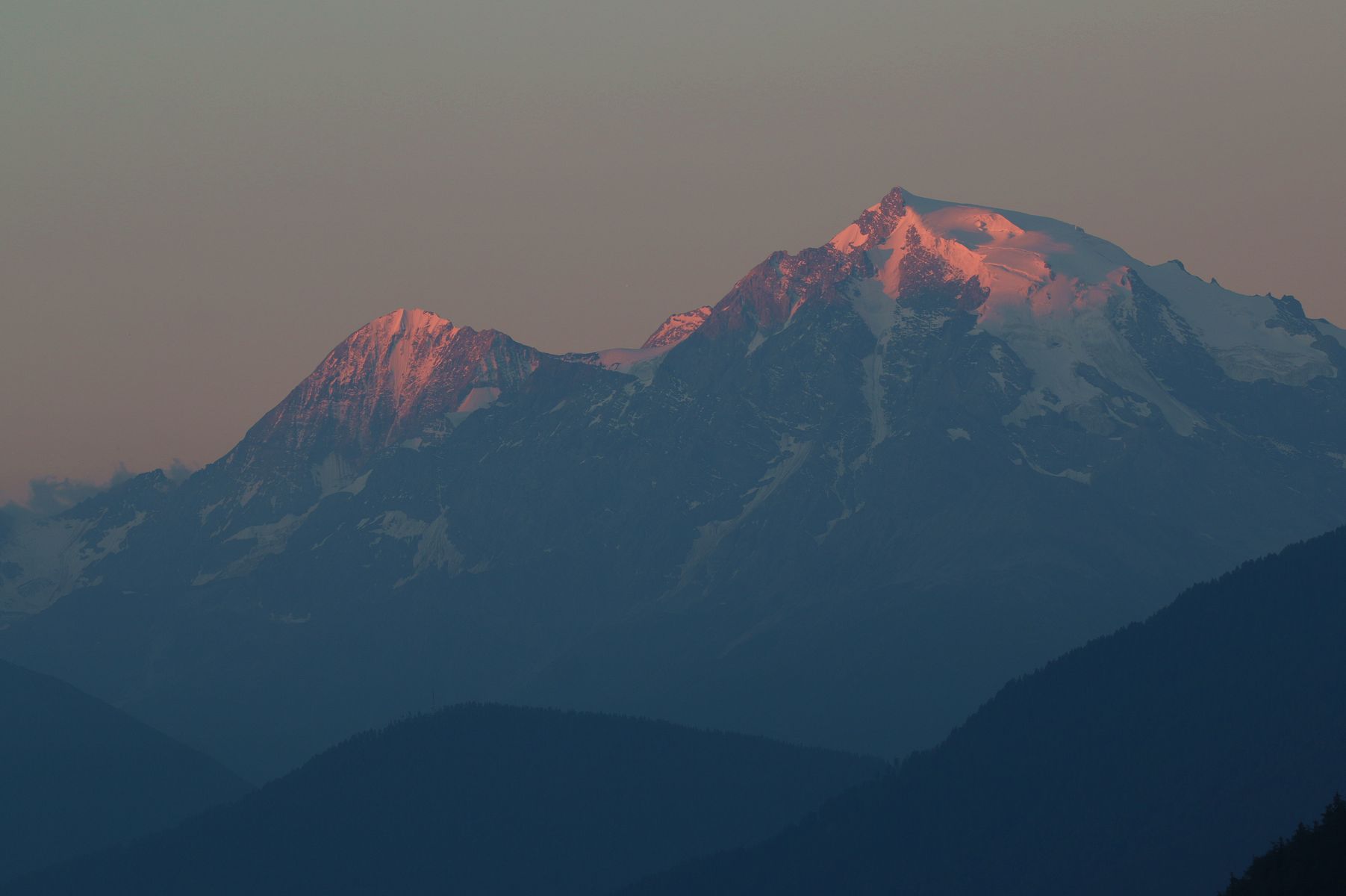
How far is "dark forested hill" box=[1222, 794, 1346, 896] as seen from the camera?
513 ft

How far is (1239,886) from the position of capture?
158875 millimetres

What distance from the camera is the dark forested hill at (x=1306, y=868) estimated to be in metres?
156

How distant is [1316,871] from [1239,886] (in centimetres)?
484

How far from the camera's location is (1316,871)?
15925cm

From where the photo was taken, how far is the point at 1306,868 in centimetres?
15962
